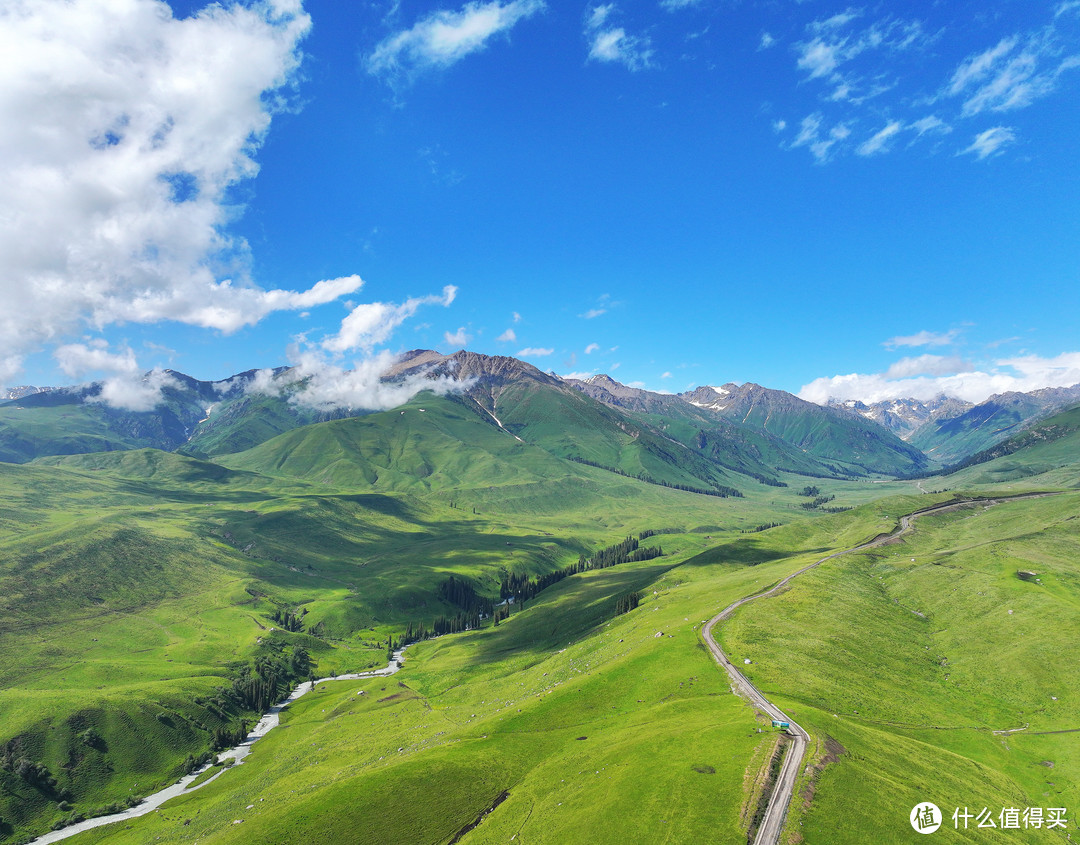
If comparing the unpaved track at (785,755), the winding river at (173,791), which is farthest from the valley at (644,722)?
the winding river at (173,791)

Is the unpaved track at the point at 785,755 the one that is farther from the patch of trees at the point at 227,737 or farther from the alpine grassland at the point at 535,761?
the patch of trees at the point at 227,737

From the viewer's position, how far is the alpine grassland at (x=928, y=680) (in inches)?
2272

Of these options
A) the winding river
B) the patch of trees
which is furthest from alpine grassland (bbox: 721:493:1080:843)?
the patch of trees

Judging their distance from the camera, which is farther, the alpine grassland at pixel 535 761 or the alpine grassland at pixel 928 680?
the alpine grassland at pixel 535 761

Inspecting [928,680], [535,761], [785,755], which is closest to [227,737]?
[535,761]

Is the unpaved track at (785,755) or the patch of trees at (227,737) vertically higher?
the unpaved track at (785,755)

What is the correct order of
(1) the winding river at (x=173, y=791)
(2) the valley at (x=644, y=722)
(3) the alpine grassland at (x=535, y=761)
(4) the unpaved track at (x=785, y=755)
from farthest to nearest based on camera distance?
(1) the winding river at (x=173, y=791) < (2) the valley at (x=644, y=722) < (3) the alpine grassland at (x=535, y=761) < (4) the unpaved track at (x=785, y=755)

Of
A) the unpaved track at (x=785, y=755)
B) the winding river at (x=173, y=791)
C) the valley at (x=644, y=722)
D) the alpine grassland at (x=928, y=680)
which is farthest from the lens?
the winding river at (x=173, y=791)

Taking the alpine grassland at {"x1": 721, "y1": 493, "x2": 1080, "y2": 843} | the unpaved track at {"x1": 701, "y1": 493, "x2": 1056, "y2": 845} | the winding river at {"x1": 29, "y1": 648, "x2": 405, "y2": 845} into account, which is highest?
the unpaved track at {"x1": 701, "y1": 493, "x2": 1056, "y2": 845}

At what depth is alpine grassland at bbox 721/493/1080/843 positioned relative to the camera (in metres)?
57.7

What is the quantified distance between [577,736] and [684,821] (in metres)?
39.7

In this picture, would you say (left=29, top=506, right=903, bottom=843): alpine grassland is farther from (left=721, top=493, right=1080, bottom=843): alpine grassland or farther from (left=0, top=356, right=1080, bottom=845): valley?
(left=721, top=493, right=1080, bottom=843): alpine grassland

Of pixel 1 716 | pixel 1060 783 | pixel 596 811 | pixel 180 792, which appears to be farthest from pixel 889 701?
pixel 1 716

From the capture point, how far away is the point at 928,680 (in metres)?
103
